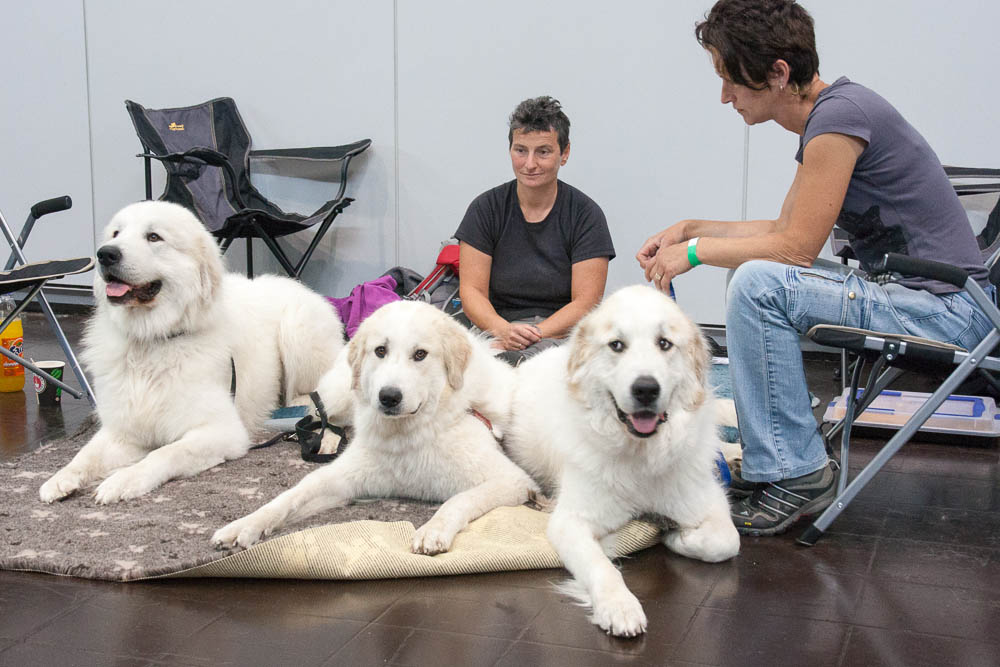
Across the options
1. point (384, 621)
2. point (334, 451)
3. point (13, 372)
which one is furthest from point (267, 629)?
point (13, 372)

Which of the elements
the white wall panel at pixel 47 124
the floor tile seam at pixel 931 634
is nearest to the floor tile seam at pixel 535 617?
the floor tile seam at pixel 931 634

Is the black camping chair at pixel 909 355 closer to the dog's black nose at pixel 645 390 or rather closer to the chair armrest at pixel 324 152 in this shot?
the dog's black nose at pixel 645 390

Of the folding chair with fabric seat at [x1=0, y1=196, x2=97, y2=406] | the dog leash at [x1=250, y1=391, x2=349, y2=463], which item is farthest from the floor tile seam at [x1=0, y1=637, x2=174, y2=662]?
the folding chair with fabric seat at [x1=0, y1=196, x2=97, y2=406]

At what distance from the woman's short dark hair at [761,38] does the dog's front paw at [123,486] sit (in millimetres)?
2226

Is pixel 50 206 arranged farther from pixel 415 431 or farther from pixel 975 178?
pixel 975 178

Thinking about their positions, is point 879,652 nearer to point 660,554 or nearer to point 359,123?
point 660,554

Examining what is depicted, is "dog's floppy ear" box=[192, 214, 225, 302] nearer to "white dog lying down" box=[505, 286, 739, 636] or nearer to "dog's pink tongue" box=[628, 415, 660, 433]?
"white dog lying down" box=[505, 286, 739, 636]

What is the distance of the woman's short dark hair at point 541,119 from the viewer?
377 centimetres

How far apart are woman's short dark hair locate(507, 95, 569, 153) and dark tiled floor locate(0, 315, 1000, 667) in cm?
189

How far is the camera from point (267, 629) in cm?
212

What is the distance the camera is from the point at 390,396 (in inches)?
105

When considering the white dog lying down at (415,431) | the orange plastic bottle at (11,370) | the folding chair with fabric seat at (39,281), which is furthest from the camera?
the orange plastic bottle at (11,370)

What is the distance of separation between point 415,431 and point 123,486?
0.94 metres

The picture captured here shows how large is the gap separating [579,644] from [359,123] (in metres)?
4.61
